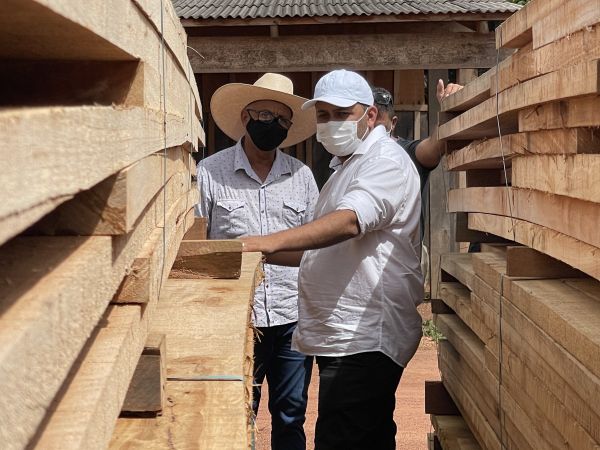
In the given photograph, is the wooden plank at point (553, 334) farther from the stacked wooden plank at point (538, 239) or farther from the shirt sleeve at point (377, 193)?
the shirt sleeve at point (377, 193)

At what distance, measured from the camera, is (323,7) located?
9867 mm

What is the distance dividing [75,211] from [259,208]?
165 inches

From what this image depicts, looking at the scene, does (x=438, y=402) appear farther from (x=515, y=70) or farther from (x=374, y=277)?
(x=515, y=70)

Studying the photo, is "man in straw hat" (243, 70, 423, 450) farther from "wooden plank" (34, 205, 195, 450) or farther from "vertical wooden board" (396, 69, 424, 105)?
"vertical wooden board" (396, 69, 424, 105)

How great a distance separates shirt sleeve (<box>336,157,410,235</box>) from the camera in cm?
466

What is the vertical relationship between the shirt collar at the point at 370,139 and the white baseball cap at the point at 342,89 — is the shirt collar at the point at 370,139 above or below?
below

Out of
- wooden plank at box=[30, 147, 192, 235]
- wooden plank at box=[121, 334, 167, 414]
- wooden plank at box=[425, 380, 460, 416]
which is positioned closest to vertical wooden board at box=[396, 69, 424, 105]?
wooden plank at box=[425, 380, 460, 416]

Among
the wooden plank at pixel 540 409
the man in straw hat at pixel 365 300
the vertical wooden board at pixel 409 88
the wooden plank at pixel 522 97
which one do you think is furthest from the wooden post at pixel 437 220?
the wooden plank at pixel 540 409

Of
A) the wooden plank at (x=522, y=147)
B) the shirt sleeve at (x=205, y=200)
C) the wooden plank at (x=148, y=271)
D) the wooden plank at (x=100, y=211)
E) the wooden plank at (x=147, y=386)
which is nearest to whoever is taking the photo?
the wooden plank at (x=100, y=211)

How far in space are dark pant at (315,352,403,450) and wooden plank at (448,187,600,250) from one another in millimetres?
926

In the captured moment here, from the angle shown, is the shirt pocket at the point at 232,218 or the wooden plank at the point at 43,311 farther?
Answer: the shirt pocket at the point at 232,218

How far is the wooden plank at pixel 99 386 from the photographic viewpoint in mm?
1372

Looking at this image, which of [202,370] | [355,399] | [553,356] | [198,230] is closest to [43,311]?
[202,370]

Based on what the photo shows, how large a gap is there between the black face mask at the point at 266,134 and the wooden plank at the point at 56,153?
4.01m
